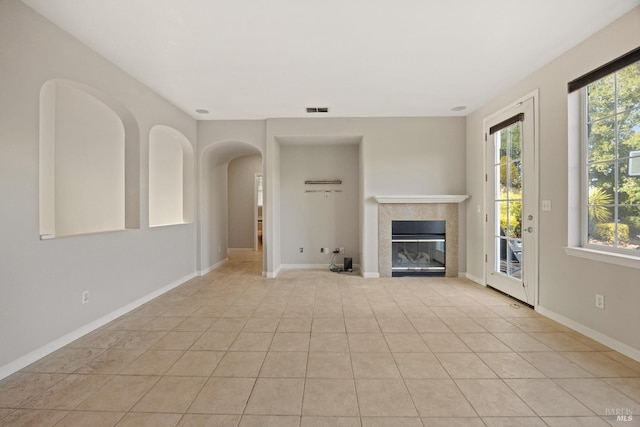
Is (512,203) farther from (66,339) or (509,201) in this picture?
(66,339)

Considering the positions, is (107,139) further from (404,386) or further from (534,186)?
(534,186)

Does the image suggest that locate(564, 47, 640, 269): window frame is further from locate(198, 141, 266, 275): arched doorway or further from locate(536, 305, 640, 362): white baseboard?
locate(198, 141, 266, 275): arched doorway

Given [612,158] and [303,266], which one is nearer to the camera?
[612,158]

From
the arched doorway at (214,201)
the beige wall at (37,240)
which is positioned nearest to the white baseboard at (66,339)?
the beige wall at (37,240)

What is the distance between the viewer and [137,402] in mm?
1702

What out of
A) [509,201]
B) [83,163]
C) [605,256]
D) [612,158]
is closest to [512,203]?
[509,201]

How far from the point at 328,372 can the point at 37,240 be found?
2429mm

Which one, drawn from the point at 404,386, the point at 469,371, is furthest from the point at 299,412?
the point at 469,371

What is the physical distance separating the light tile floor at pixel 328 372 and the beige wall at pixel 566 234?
0.22m

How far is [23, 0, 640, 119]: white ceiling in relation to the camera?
2166mm

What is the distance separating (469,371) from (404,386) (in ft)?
1.77

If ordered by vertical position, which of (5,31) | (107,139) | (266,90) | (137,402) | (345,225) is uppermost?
(266,90)

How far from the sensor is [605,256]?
2.33 metres

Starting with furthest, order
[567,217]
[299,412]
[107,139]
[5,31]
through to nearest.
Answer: [107,139]
[567,217]
[5,31]
[299,412]
